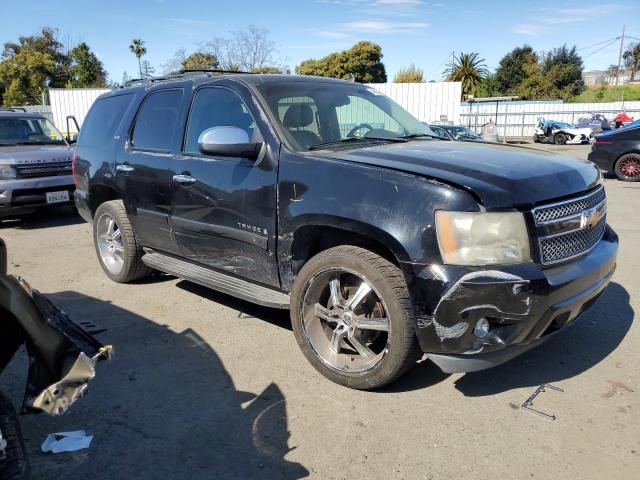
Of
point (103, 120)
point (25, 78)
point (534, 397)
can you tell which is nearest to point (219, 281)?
point (534, 397)

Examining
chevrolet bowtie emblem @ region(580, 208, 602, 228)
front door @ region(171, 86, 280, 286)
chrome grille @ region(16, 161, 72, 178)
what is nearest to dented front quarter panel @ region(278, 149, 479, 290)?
front door @ region(171, 86, 280, 286)

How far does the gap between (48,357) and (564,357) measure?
128 inches

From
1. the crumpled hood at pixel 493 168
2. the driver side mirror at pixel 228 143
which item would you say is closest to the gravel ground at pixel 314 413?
the crumpled hood at pixel 493 168

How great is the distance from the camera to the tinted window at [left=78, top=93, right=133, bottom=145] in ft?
17.2

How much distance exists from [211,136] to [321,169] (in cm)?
82

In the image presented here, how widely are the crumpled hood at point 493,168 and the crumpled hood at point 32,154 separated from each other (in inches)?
270

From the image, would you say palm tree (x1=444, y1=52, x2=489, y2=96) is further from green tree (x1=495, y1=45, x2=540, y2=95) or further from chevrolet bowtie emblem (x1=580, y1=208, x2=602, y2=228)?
chevrolet bowtie emblem (x1=580, y1=208, x2=602, y2=228)

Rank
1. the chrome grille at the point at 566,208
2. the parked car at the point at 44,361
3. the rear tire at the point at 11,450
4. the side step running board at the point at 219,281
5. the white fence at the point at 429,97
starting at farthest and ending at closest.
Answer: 1. the white fence at the point at 429,97
2. the side step running board at the point at 219,281
3. the chrome grille at the point at 566,208
4. the parked car at the point at 44,361
5. the rear tire at the point at 11,450

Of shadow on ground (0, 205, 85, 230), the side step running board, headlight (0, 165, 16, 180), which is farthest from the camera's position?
shadow on ground (0, 205, 85, 230)

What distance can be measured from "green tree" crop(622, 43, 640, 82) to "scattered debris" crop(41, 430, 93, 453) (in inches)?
3257

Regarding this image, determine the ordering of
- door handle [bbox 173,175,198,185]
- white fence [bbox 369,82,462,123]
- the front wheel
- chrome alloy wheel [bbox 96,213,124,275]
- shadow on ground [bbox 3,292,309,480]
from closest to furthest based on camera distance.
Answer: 1. shadow on ground [bbox 3,292,309,480]
2. the front wheel
3. door handle [bbox 173,175,198,185]
4. chrome alloy wheel [bbox 96,213,124,275]
5. white fence [bbox 369,82,462,123]

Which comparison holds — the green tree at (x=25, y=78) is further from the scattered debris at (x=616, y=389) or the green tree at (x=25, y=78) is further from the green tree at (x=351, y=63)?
the scattered debris at (x=616, y=389)

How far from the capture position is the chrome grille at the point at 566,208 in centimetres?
286

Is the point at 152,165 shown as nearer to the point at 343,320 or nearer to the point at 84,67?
the point at 343,320
